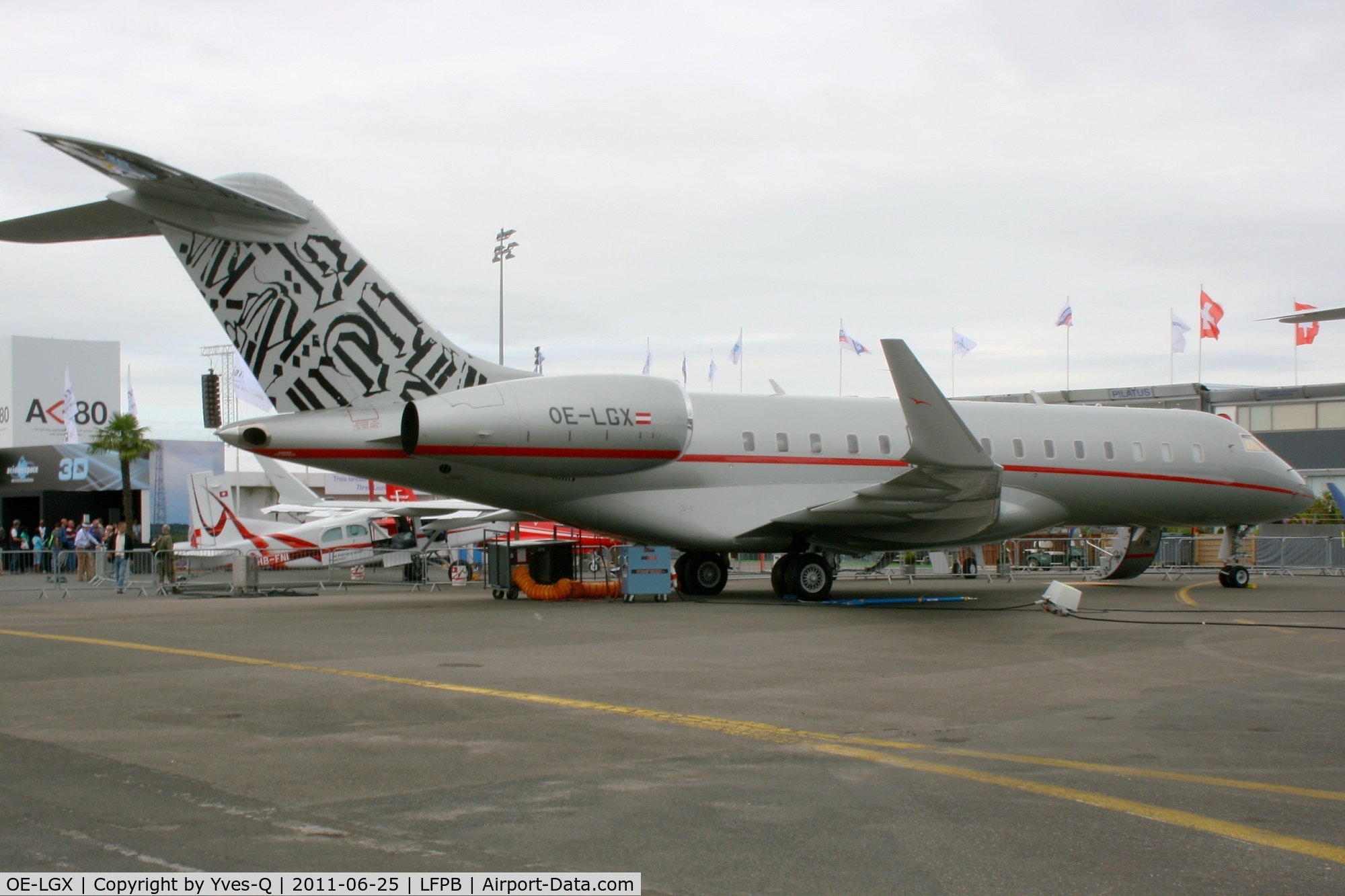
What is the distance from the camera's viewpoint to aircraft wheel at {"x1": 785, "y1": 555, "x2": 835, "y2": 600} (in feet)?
67.2

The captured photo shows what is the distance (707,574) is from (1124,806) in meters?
16.8

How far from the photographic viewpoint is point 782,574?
68.1 ft

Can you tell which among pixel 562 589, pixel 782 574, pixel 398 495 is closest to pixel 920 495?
pixel 782 574

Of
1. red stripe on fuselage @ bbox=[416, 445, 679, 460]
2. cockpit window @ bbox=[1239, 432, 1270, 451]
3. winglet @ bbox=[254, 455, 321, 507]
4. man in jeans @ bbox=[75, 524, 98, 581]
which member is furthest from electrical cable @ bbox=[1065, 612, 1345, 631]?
winglet @ bbox=[254, 455, 321, 507]

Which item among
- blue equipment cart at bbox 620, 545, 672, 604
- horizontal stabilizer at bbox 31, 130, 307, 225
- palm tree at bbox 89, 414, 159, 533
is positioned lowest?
blue equipment cart at bbox 620, 545, 672, 604

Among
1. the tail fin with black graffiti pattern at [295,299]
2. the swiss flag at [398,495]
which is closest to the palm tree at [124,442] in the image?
the swiss flag at [398,495]

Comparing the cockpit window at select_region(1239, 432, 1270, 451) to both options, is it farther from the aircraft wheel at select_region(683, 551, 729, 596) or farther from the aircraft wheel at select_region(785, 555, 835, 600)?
the aircraft wheel at select_region(683, 551, 729, 596)

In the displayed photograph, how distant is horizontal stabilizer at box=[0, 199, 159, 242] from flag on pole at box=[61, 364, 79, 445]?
162ft

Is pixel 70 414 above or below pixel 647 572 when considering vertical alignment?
above

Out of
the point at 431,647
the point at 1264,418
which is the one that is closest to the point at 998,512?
the point at 431,647

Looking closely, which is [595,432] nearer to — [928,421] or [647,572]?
[647,572]

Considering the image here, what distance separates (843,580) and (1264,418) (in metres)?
38.2

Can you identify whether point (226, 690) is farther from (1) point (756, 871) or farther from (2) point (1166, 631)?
(2) point (1166, 631)

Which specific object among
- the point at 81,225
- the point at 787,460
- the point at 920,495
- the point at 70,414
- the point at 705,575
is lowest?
the point at 705,575
